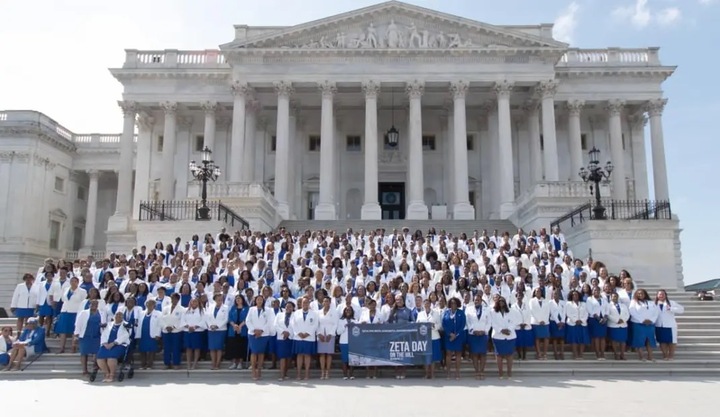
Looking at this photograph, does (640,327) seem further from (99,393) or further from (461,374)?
(99,393)

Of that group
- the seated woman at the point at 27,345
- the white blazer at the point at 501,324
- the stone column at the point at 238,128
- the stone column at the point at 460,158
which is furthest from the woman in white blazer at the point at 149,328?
the stone column at the point at 460,158

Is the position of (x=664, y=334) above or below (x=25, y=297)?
below

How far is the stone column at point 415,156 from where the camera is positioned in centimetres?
3503

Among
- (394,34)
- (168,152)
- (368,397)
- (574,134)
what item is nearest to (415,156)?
(394,34)

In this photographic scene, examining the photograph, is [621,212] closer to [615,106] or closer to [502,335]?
[615,106]

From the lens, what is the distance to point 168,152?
39.3 m

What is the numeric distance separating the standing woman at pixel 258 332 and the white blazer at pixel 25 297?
687 cm

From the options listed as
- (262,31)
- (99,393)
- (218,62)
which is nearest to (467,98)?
(262,31)

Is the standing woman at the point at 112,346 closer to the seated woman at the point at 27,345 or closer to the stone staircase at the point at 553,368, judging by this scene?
the stone staircase at the point at 553,368

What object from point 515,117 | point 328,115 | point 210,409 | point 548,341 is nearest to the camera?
point 210,409

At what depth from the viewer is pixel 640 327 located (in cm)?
1355

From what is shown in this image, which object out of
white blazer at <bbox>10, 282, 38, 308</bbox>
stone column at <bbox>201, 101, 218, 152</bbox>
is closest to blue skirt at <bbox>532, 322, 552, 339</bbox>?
white blazer at <bbox>10, 282, 38, 308</bbox>

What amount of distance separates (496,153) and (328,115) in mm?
11704

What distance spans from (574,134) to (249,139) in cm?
2193
